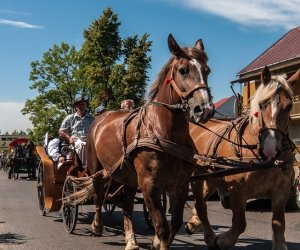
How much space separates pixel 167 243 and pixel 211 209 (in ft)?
23.0

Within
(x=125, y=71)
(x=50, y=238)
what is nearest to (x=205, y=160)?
(x=50, y=238)

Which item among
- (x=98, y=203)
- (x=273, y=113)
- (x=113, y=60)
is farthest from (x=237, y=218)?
(x=113, y=60)

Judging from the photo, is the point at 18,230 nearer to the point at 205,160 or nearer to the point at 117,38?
the point at 205,160

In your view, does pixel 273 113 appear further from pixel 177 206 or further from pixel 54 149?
pixel 54 149

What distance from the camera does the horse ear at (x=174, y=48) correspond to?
4.96 m

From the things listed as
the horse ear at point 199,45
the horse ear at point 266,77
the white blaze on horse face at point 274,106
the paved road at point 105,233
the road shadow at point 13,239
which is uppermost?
the horse ear at point 199,45

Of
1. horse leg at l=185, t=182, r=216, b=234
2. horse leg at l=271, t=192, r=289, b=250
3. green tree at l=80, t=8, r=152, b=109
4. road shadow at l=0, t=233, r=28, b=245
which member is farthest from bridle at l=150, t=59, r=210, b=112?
green tree at l=80, t=8, r=152, b=109

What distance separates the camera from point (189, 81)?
192 inches

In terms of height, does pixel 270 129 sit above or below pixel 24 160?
above

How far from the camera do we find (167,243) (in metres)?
5.07

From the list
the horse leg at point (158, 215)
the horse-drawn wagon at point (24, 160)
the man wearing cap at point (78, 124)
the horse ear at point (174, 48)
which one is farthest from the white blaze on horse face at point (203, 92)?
the horse-drawn wagon at point (24, 160)

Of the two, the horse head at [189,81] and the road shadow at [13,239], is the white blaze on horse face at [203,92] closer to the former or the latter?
the horse head at [189,81]

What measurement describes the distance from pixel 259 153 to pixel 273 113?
0.50 m

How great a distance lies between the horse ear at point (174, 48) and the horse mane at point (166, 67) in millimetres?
59
